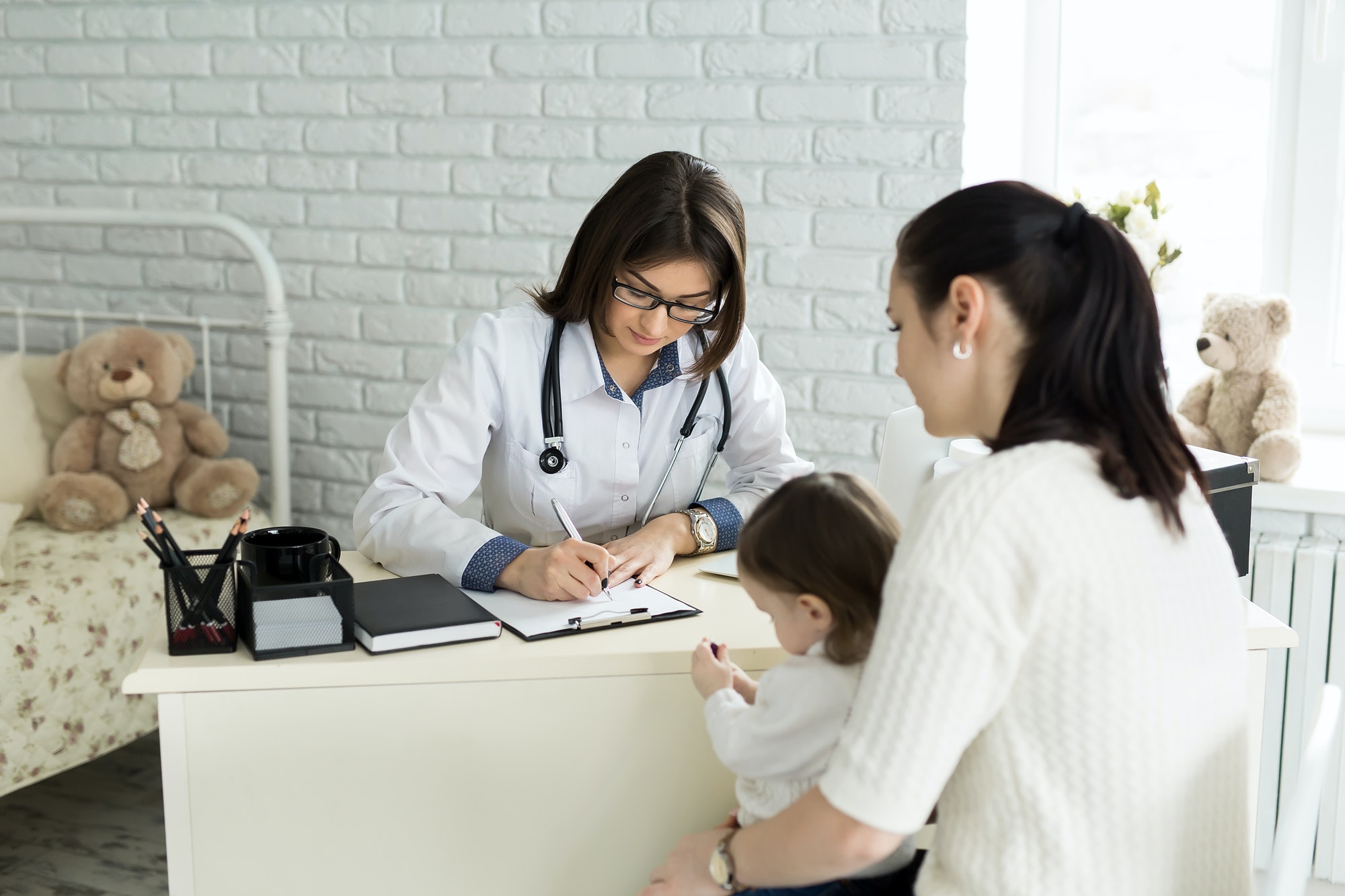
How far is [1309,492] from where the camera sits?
7.04 ft

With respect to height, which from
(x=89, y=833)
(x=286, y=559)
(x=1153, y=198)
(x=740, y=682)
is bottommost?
(x=89, y=833)

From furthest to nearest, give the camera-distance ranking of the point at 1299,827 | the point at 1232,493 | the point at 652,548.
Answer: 1. the point at 652,548
2. the point at 1232,493
3. the point at 1299,827

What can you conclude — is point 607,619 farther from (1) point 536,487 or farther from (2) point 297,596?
(1) point 536,487

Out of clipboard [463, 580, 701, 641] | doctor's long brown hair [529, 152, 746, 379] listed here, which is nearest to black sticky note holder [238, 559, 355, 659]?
clipboard [463, 580, 701, 641]

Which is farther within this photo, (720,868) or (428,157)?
(428,157)

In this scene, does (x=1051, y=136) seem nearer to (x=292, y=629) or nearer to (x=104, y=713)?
(x=292, y=629)

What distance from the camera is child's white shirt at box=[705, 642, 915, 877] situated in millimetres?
1018

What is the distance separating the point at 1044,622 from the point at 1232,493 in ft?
2.50

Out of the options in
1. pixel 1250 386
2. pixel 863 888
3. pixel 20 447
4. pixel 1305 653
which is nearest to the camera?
pixel 863 888

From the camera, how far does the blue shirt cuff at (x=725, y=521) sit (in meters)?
1.71

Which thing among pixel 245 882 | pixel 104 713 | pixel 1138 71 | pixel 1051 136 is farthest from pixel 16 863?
pixel 1138 71

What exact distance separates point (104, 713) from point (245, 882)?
1129 mm

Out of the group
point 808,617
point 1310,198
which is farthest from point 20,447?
point 1310,198

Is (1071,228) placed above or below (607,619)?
above
